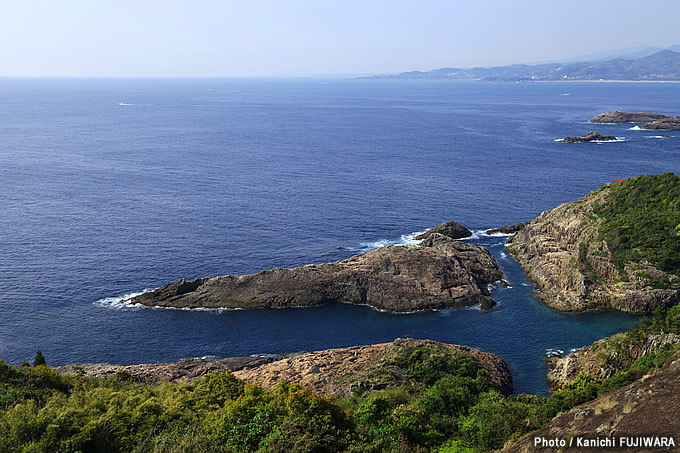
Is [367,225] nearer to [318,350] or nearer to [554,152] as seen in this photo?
[318,350]

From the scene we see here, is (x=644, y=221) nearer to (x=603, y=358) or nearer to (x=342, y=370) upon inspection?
(x=603, y=358)

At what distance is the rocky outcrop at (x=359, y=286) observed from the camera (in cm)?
8625

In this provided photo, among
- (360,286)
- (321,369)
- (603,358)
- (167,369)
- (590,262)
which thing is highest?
(590,262)

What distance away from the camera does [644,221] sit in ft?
306

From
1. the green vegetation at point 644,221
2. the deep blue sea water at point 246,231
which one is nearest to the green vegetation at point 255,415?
the deep blue sea water at point 246,231

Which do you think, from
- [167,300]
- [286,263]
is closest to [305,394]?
[167,300]

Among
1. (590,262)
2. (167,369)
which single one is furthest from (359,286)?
(590,262)

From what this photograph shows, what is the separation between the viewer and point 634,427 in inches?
984

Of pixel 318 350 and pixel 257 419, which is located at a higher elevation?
pixel 257 419

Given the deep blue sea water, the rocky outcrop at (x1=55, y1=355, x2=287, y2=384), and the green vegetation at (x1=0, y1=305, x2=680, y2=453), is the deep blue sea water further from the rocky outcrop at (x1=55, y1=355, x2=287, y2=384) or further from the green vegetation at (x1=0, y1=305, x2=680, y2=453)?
the green vegetation at (x1=0, y1=305, x2=680, y2=453)

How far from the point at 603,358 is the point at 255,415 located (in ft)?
148

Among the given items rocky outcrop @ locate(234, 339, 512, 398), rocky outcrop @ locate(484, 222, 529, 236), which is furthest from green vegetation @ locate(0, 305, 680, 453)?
rocky outcrop @ locate(484, 222, 529, 236)

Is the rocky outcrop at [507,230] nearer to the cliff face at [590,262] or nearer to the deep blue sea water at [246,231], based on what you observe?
the deep blue sea water at [246,231]

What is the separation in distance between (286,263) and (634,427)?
3088 inches
